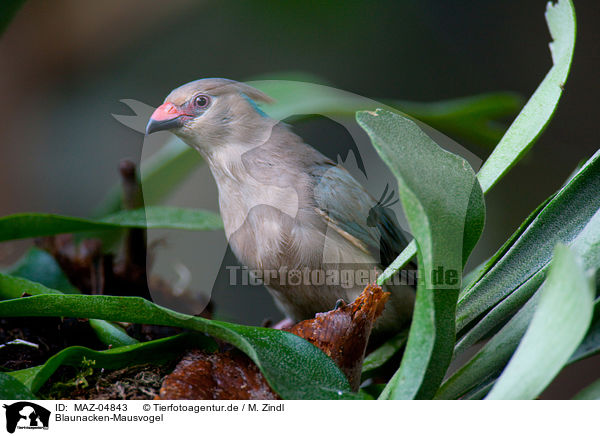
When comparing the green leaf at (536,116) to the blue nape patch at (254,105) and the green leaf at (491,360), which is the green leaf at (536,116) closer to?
the green leaf at (491,360)

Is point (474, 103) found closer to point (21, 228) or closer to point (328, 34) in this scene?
point (328, 34)

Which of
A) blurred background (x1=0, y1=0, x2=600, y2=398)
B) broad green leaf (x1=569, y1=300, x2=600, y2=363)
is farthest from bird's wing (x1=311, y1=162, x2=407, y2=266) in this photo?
blurred background (x1=0, y1=0, x2=600, y2=398)

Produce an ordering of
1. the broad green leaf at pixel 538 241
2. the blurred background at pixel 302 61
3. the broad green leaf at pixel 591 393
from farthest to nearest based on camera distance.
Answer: the blurred background at pixel 302 61 → the broad green leaf at pixel 538 241 → the broad green leaf at pixel 591 393

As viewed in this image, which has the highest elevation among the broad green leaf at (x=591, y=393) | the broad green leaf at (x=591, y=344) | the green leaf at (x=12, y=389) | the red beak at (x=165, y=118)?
the red beak at (x=165, y=118)

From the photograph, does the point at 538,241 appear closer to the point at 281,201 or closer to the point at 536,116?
the point at 536,116

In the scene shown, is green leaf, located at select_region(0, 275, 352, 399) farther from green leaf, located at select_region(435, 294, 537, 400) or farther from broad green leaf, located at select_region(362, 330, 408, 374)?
broad green leaf, located at select_region(362, 330, 408, 374)
